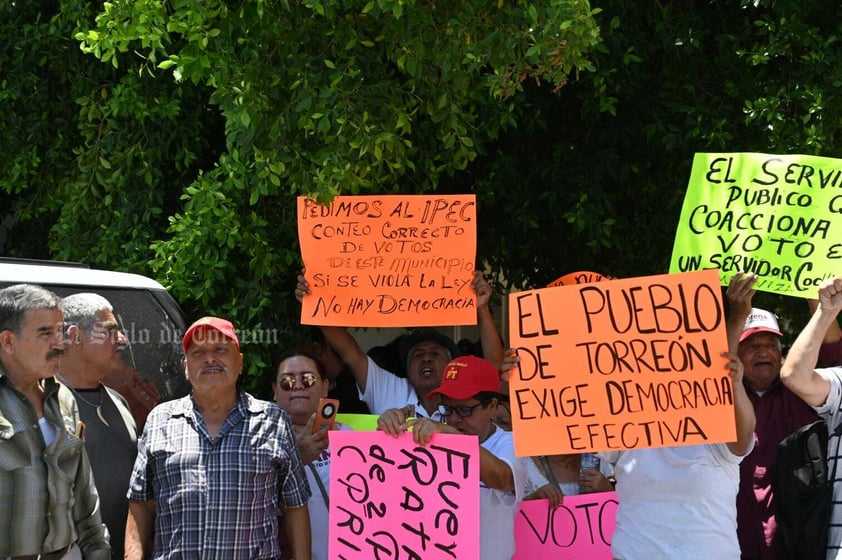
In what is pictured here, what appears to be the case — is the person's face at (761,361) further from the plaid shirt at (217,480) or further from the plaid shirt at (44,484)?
the plaid shirt at (44,484)

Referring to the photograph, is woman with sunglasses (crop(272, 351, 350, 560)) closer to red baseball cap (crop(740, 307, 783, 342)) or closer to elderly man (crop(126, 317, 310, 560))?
elderly man (crop(126, 317, 310, 560))

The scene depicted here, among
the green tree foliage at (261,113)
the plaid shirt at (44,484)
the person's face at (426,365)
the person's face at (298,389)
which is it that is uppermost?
the green tree foliage at (261,113)

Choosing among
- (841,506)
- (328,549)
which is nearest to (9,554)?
(328,549)

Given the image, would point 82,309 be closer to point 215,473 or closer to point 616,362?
point 215,473

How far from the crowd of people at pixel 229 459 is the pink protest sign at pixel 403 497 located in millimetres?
94

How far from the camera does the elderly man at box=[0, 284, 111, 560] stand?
3887 millimetres

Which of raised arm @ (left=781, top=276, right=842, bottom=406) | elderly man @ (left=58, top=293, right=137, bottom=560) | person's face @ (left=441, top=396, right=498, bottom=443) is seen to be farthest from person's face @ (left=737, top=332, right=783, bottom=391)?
elderly man @ (left=58, top=293, right=137, bottom=560)

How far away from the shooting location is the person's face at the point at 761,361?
17.7ft

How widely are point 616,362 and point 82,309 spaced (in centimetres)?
204

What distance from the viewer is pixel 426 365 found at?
600 centimetres

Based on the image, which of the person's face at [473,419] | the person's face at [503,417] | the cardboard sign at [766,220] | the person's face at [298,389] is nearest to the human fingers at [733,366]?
the cardboard sign at [766,220]

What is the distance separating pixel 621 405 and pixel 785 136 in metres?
2.42

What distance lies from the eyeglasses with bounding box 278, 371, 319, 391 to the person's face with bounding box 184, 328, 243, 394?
2.05 feet

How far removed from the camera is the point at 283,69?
17.6 ft
